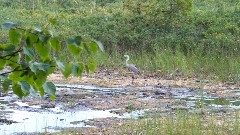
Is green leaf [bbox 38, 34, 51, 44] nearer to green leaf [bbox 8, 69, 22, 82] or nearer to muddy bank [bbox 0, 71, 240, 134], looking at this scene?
green leaf [bbox 8, 69, 22, 82]

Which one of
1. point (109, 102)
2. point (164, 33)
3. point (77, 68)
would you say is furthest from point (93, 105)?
point (77, 68)

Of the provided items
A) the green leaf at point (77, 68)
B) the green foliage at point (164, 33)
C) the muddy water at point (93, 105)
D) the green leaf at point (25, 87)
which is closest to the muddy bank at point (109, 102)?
the muddy water at point (93, 105)

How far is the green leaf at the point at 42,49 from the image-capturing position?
2.07m

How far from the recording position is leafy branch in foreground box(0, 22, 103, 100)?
2.02 metres

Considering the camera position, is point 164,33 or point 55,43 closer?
point 55,43

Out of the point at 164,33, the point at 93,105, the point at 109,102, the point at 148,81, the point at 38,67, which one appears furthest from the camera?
the point at 164,33

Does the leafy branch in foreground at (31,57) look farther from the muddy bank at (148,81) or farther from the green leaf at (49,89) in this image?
the muddy bank at (148,81)

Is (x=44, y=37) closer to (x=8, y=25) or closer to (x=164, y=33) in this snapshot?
(x=8, y=25)

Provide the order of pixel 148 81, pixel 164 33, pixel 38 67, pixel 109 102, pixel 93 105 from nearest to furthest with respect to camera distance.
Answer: pixel 38 67, pixel 93 105, pixel 109 102, pixel 148 81, pixel 164 33

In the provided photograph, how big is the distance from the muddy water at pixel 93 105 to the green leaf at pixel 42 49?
681 centimetres

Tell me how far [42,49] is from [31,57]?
0.25 ft

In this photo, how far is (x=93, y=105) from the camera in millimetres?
11672

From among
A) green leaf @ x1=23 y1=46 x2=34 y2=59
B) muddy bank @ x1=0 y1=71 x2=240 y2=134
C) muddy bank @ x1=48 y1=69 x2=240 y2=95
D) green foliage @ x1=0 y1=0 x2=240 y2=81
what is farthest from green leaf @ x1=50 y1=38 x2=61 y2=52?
green foliage @ x1=0 y1=0 x2=240 y2=81

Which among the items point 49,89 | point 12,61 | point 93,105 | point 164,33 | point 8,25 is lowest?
point 93,105
